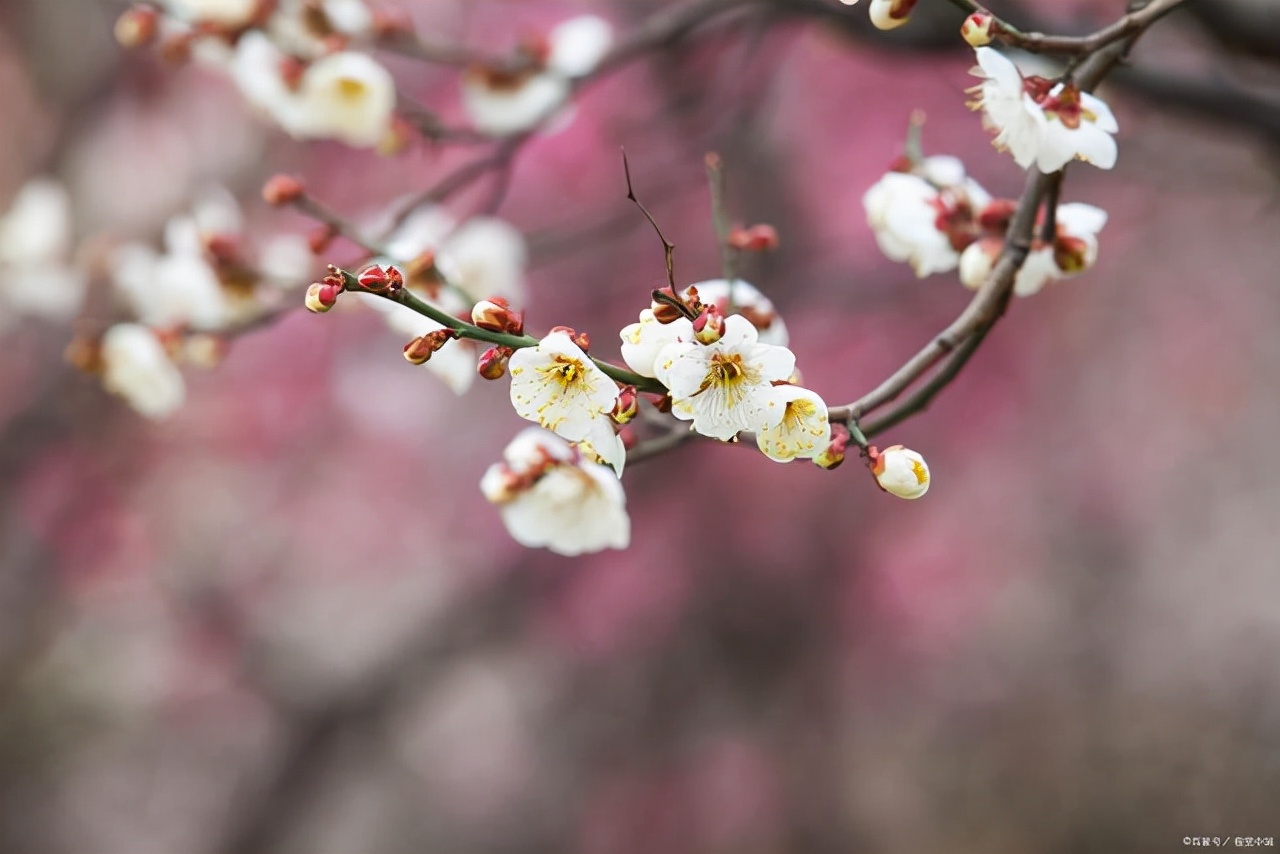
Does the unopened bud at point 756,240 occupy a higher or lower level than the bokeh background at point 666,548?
higher

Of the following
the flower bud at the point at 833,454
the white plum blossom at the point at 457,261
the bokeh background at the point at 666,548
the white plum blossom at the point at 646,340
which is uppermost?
the white plum blossom at the point at 646,340

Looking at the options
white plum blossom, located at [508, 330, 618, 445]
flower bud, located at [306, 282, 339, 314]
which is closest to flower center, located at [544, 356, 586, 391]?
white plum blossom, located at [508, 330, 618, 445]

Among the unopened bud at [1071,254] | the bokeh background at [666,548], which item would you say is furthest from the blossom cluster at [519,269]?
the bokeh background at [666,548]

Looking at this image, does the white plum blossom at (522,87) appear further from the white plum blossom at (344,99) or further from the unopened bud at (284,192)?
the unopened bud at (284,192)

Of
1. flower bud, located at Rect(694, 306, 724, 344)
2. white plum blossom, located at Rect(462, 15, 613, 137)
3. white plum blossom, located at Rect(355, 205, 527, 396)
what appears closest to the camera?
flower bud, located at Rect(694, 306, 724, 344)

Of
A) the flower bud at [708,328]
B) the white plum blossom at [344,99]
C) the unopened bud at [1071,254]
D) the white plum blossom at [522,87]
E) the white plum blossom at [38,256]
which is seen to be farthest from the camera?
the white plum blossom at [38,256]

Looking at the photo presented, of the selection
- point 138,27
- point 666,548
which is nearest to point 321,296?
point 138,27

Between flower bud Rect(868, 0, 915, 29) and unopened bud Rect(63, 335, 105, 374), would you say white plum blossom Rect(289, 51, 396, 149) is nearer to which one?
unopened bud Rect(63, 335, 105, 374)
